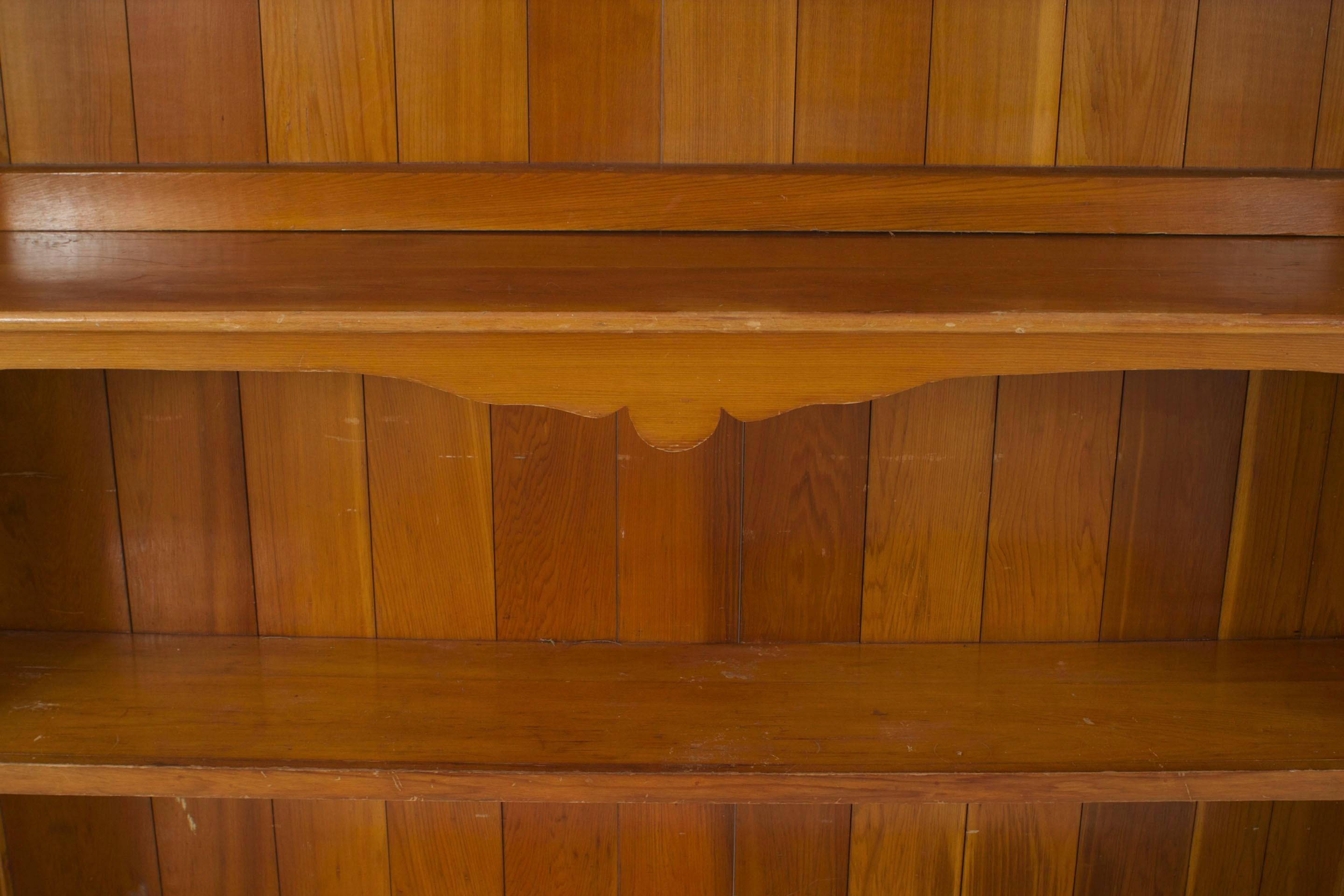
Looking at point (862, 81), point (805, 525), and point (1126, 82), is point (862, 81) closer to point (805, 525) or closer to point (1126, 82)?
point (1126, 82)

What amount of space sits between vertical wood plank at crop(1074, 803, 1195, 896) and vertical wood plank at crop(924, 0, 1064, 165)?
747 mm

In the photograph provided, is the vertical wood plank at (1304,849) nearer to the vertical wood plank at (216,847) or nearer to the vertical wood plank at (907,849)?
the vertical wood plank at (907,849)

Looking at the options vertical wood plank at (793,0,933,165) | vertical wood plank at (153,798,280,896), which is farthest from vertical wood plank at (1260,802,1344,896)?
vertical wood plank at (153,798,280,896)

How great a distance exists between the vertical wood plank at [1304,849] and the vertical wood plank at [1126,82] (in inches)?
29.6


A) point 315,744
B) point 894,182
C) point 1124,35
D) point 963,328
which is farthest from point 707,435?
point 1124,35

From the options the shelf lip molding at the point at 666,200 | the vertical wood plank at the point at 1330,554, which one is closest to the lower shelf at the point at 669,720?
the vertical wood plank at the point at 1330,554

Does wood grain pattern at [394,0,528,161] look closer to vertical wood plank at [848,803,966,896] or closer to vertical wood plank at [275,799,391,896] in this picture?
vertical wood plank at [275,799,391,896]

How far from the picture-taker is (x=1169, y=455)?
1.10 meters

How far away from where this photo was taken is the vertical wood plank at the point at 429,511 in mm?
1086

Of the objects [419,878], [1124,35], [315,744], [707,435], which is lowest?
[419,878]

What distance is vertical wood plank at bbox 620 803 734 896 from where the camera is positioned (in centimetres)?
119

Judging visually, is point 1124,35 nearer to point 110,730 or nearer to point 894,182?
point 894,182

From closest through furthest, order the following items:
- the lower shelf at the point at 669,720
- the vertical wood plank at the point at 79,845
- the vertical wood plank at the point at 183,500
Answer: the lower shelf at the point at 669,720
the vertical wood plank at the point at 183,500
the vertical wood plank at the point at 79,845

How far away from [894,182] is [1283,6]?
406mm
